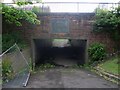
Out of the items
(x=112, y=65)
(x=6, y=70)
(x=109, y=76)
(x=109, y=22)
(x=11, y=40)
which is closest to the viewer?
(x=6, y=70)

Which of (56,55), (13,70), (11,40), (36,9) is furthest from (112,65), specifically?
(56,55)

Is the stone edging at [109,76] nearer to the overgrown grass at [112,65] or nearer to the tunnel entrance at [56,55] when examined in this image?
the overgrown grass at [112,65]

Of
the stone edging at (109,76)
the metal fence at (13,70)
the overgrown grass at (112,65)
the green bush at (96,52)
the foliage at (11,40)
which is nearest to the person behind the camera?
the metal fence at (13,70)

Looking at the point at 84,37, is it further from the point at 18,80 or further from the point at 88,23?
the point at 18,80

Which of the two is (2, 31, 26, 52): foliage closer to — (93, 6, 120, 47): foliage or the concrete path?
the concrete path

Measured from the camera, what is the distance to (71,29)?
58.5 ft

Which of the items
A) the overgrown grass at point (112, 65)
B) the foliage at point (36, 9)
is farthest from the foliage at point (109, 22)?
the foliage at point (36, 9)

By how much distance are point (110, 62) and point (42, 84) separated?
18.7 ft

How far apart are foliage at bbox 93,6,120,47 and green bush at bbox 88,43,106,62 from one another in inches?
41.6

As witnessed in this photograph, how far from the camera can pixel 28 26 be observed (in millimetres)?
17859

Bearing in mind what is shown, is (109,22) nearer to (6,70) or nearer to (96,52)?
(96,52)

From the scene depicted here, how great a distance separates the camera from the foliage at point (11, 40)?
581 inches

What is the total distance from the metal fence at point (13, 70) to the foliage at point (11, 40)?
145 cm

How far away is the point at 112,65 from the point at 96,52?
2.71 m
